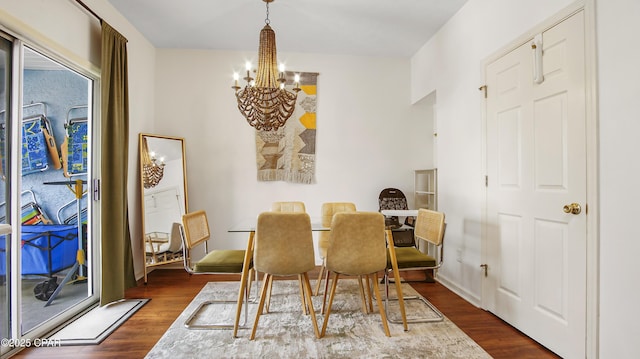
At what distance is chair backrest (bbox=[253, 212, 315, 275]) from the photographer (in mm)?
2006

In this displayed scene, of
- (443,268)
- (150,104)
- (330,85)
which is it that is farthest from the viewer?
(330,85)

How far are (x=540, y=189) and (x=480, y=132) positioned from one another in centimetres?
81

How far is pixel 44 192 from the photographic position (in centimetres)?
228

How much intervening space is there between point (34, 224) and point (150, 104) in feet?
6.71

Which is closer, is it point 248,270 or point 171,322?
point 248,270

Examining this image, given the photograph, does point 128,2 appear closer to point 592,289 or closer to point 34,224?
point 34,224

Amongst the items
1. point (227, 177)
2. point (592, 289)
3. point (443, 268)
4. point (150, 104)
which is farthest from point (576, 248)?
point (150, 104)

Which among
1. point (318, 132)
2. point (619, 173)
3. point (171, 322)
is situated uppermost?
point (318, 132)

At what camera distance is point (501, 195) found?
7.82 feet

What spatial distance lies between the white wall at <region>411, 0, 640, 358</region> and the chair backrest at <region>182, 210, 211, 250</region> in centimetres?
249

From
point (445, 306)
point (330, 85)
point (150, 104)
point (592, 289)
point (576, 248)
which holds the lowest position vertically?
point (445, 306)

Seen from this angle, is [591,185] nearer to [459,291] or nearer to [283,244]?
[459,291]

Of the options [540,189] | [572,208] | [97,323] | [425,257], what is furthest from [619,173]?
[97,323]

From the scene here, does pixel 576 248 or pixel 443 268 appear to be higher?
pixel 576 248
